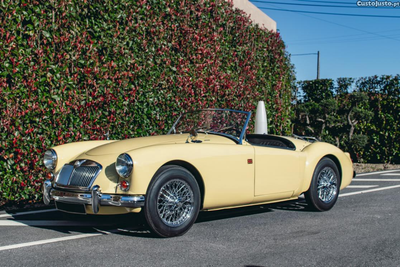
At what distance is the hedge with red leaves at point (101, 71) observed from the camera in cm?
615

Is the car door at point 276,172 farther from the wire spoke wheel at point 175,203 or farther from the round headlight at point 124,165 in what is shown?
the round headlight at point 124,165

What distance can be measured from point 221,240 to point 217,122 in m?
1.91

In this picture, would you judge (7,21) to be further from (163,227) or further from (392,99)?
(392,99)

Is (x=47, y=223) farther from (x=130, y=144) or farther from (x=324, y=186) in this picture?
(x=324, y=186)

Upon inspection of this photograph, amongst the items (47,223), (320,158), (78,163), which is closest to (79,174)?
(78,163)

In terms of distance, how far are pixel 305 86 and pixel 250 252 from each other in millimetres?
11280

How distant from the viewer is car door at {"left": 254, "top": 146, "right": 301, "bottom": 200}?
17.4 feet

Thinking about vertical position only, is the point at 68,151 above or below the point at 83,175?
above

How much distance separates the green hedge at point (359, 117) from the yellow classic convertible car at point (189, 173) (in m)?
7.54

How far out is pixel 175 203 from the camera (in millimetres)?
4512

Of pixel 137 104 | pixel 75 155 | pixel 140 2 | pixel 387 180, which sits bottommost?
pixel 387 180

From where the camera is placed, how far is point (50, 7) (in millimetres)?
6473

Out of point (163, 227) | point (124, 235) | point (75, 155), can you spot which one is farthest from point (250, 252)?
point (75, 155)

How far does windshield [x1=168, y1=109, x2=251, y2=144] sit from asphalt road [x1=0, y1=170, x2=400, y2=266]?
106cm
